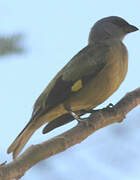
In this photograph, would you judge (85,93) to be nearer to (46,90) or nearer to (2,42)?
(46,90)

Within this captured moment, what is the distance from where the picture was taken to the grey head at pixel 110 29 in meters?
5.22

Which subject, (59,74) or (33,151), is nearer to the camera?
(33,151)

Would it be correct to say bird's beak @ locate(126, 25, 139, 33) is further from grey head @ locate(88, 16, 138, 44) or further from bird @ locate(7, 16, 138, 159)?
bird @ locate(7, 16, 138, 159)

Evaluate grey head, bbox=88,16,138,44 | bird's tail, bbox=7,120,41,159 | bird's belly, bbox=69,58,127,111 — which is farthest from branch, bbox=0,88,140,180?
grey head, bbox=88,16,138,44

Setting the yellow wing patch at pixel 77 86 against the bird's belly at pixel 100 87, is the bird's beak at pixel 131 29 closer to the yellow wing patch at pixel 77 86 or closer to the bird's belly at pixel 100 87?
the bird's belly at pixel 100 87

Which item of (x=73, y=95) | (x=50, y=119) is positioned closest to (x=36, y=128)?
(x=50, y=119)

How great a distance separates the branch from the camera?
2.64 metres

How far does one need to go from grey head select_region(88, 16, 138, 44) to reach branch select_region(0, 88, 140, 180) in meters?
1.49

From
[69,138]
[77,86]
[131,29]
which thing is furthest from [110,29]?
[69,138]

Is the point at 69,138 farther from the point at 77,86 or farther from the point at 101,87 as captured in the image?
the point at 101,87

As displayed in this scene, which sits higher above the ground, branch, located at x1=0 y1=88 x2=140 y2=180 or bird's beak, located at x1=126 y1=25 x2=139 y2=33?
branch, located at x1=0 y1=88 x2=140 y2=180

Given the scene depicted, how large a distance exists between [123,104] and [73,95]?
0.60m

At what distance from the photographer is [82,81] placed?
4.18 m

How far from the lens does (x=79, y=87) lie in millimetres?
4137
